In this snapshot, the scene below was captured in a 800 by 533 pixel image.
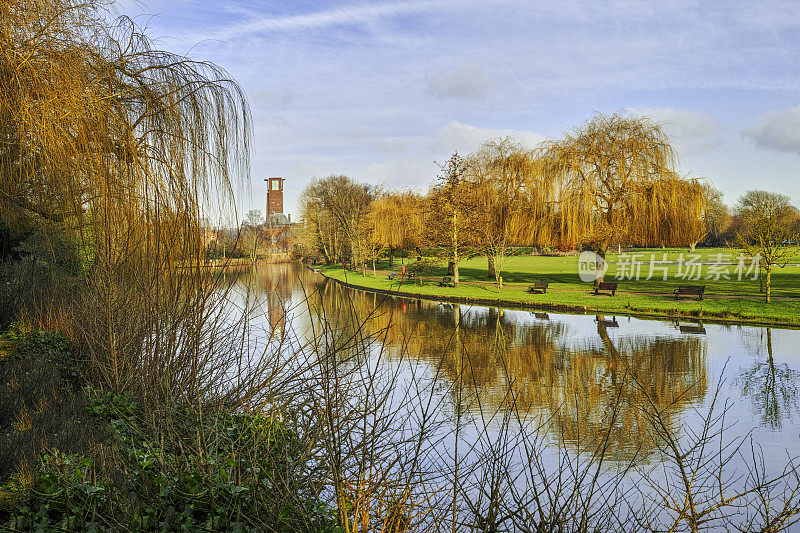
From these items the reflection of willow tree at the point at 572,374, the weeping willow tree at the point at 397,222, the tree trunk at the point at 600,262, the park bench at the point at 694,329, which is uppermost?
the weeping willow tree at the point at 397,222

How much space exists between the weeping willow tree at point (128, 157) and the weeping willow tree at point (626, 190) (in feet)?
92.4

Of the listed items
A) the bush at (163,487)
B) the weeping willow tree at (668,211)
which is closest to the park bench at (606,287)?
the weeping willow tree at (668,211)

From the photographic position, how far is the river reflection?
8984 mm

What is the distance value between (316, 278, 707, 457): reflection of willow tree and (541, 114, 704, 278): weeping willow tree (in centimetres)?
1191

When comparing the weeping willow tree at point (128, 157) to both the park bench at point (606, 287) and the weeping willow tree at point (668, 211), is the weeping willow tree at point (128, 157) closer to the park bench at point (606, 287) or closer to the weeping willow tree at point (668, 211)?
the park bench at point (606, 287)

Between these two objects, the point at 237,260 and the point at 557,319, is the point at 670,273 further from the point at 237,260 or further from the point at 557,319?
the point at 237,260

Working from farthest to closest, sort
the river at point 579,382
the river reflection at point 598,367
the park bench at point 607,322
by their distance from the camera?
the park bench at point 607,322 < the river reflection at point 598,367 < the river at point 579,382

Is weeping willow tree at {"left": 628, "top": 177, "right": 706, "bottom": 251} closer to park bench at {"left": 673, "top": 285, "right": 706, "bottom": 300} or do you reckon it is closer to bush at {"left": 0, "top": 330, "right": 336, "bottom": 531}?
park bench at {"left": 673, "top": 285, "right": 706, "bottom": 300}

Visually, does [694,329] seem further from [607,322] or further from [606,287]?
[606,287]

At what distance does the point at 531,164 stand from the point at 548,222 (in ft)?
11.5

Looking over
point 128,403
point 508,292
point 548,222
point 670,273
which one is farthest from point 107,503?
point 670,273

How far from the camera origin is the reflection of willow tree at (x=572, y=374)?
9.45 meters

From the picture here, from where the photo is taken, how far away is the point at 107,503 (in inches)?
165

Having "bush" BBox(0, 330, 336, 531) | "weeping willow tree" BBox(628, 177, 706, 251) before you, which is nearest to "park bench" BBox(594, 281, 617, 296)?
"weeping willow tree" BBox(628, 177, 706, 251)
